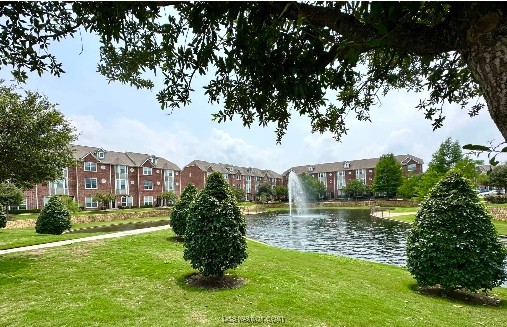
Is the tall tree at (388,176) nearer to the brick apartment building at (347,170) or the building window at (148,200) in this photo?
the brick apartment building at (347,170)

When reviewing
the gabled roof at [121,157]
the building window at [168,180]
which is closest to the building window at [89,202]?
the gabled roof at [121,157]

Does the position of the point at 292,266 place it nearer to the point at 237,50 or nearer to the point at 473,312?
the point at 473,312

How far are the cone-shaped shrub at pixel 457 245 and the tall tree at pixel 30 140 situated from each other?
48.7 ft

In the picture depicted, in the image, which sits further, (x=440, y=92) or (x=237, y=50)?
(x=440, y=92)

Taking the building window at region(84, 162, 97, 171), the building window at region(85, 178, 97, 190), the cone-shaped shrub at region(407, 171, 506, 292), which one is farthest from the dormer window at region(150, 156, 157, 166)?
the cone-shaped shrub at region(407, 171, 506, 292)

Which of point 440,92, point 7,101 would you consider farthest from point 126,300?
point 7,101

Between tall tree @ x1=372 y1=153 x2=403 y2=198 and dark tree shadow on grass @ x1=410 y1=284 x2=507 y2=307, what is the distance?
66209mm

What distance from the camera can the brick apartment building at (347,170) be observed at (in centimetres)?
8356

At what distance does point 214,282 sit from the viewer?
10.5 metres

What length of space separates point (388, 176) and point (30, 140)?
72.6m

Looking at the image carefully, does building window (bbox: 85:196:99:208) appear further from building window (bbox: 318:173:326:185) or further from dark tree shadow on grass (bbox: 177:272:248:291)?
building window (bbox: 318:173:326:185)

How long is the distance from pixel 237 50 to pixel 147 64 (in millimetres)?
1561

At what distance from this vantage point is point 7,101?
44.0ft

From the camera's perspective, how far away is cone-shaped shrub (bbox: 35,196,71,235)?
74.2 feet
